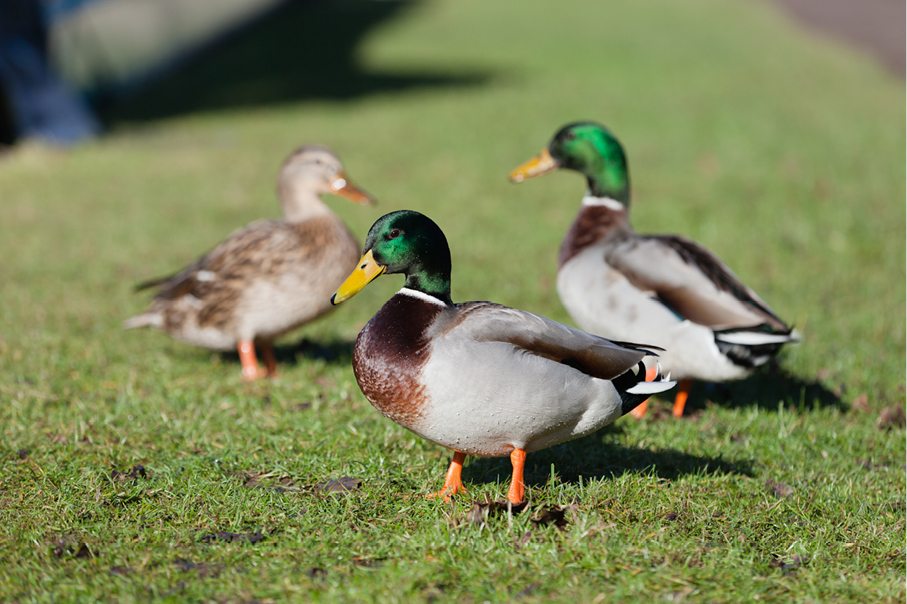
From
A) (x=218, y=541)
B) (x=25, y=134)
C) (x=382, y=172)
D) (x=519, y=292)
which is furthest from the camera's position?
(x=25, y=134)

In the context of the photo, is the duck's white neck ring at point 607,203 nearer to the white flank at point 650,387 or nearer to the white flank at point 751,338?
the white flank at point 751,338

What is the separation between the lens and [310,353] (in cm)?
652

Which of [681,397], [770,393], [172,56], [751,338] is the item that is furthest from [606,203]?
[172,56]

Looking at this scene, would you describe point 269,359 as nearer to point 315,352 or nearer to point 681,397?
point 315,352

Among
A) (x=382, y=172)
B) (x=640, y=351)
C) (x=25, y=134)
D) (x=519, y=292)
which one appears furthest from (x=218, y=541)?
(x=25, y=134)

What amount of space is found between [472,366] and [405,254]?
52 cm

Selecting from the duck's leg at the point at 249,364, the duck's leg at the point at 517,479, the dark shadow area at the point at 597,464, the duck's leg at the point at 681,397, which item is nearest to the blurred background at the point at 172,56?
the duck's leg at the point at 249,364

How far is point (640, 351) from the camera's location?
4117 mm

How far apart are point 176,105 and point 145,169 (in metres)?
5.28

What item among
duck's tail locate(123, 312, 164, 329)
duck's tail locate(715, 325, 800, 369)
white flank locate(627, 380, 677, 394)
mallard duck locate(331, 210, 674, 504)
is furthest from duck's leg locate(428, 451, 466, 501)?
duck's tail locate(123, 312, 164, 329)

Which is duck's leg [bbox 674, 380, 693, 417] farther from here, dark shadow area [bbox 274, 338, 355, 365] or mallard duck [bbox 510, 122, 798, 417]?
dark shadow area [bbox 274, 338, 355, 365]

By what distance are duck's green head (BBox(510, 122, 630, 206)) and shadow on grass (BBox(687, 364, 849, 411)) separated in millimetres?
1125

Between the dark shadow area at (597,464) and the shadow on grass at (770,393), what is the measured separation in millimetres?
970

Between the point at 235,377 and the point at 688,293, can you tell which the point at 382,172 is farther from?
the point at 688,293
